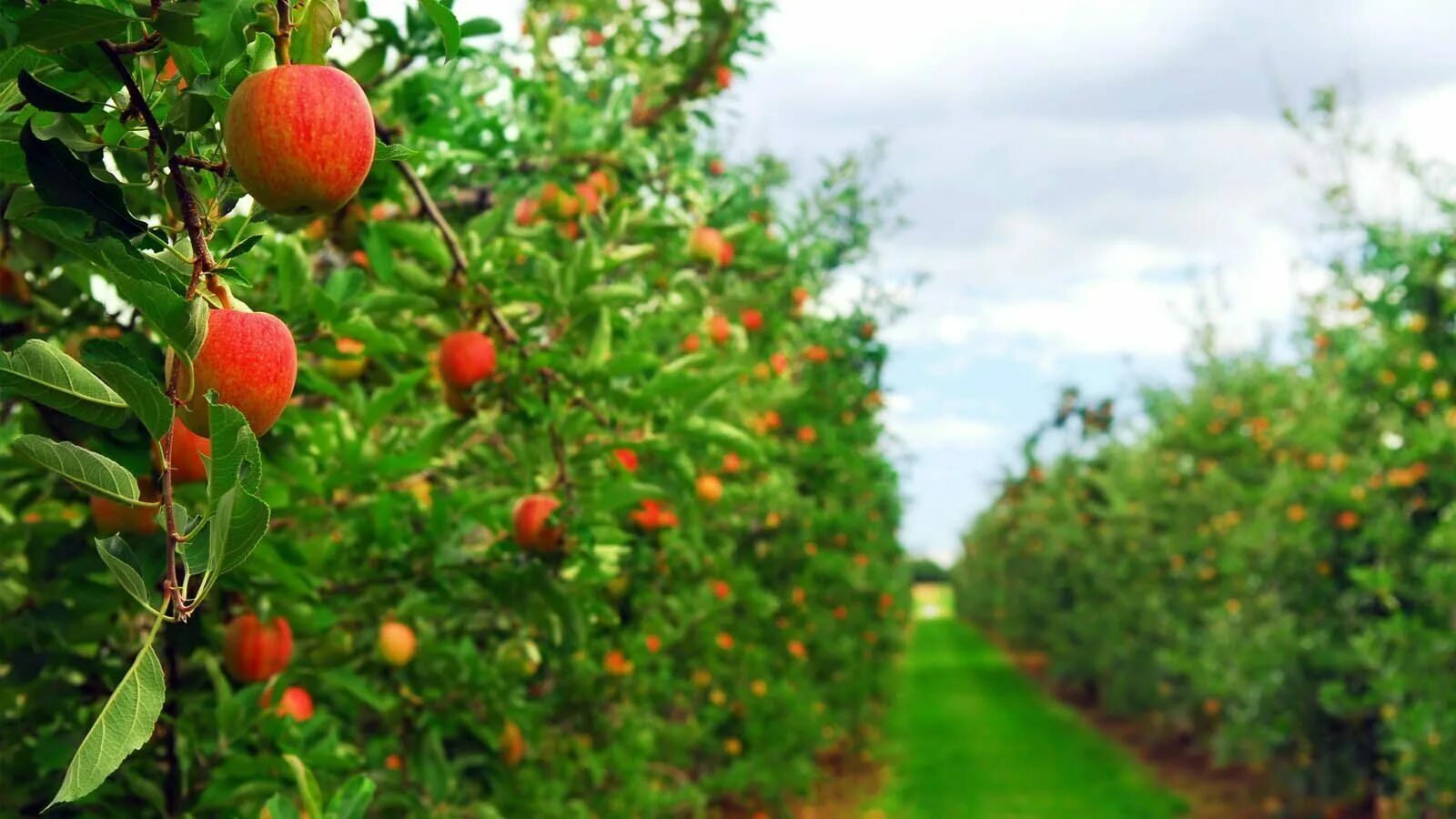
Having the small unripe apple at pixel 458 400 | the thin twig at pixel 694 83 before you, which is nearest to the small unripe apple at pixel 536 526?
the small unripe apple at pixel 458 400

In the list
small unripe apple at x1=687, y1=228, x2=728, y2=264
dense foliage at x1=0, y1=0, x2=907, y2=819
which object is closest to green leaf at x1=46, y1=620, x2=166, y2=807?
dense foliage at x1=0, y1=0, x2=907, y2=819

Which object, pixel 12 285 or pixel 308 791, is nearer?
pixel 308 791

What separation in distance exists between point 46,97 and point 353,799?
1098 mm

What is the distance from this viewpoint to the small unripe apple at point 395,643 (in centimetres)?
304

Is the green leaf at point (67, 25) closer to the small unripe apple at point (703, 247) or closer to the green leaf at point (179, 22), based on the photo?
the green leaf at point (179, 22)

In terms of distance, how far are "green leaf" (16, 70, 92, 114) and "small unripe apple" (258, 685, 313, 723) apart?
1.61 m

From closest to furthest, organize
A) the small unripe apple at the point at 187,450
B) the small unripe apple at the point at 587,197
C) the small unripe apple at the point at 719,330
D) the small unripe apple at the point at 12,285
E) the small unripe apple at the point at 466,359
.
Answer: the small unripe apple at the point at 187,450 < the small unripe apple at the point at 12,285 < the small unripe apple at the point at 466,359 < the small unripe apple at the point at 587,197 < the small unripe apple at the point at 719,330

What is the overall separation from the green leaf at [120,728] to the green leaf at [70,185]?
36cm

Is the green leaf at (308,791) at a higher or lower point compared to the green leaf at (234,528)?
lower

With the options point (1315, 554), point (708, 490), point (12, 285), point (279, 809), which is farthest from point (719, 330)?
point (1315, 554)

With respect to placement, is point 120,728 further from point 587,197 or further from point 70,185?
point 587,197

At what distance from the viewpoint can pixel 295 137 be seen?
1.08 meters

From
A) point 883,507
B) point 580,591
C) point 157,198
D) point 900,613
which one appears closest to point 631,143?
point 580,591

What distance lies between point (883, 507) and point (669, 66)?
1108 cm
